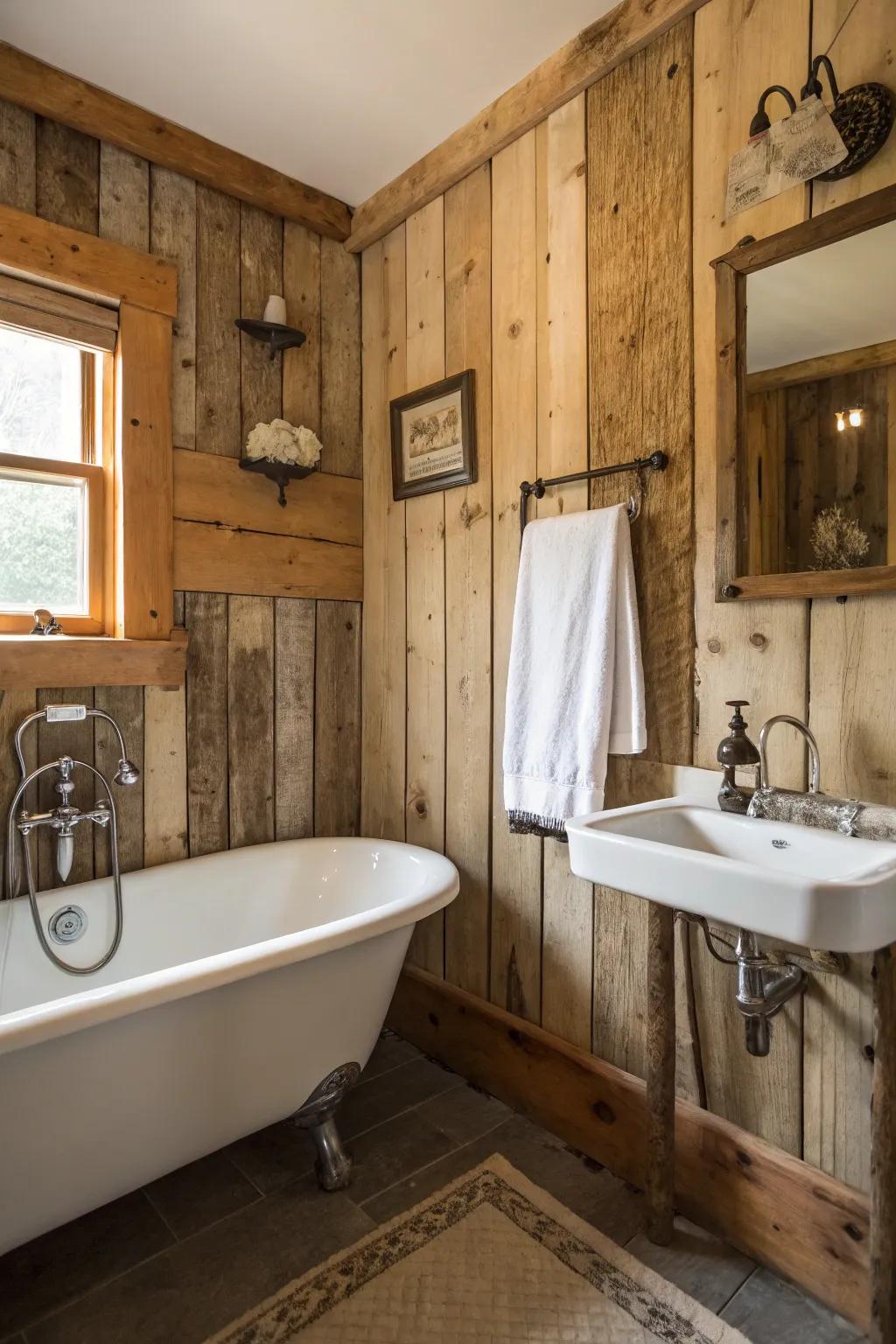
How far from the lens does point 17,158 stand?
1.82m

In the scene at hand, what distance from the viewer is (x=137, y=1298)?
1.36 metres

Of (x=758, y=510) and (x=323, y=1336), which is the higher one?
(x=758, y=510)

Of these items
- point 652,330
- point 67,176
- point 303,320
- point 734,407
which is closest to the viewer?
point 734,407

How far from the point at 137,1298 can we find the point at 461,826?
3.97ft

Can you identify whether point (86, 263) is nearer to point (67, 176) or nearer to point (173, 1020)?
point (67, 176)

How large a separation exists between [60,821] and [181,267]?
5.06 feet

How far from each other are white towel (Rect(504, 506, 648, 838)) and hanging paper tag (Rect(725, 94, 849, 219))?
0.64 m

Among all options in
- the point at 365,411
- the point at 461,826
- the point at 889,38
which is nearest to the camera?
the point at 889,38

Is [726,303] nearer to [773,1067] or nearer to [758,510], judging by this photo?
[758,510]

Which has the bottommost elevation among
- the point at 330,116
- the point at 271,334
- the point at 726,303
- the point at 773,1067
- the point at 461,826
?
the point at 773,1067

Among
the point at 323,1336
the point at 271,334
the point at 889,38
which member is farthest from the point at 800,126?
the point at 323,1336

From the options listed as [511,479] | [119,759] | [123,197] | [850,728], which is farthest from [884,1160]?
[123,197]

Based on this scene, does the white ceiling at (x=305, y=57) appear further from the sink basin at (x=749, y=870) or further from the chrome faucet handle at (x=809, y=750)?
the sink basin at (x=749, y=870)

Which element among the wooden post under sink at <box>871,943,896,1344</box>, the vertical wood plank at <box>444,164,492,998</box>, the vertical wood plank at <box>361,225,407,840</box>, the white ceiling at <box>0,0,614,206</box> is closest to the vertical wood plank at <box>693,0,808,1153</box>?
the wooden post under sink at <box>871,943,896,1344</box>
